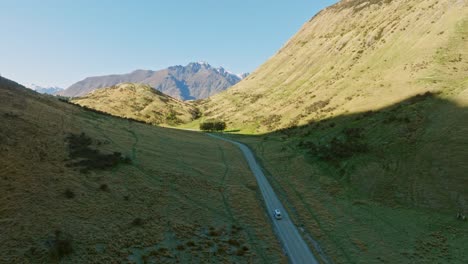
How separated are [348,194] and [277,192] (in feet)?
39.9

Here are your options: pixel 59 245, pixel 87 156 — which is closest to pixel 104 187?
pixel 87 156

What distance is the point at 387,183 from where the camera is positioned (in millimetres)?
53531

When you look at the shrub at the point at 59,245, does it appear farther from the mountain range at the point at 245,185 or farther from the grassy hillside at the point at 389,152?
the grassy hillside at the point at 389,152

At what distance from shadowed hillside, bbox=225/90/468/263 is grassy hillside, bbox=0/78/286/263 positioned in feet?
30.4

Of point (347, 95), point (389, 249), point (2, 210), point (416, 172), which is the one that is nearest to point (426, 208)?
point (416, 172)

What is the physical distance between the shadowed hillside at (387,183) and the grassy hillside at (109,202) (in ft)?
30.4

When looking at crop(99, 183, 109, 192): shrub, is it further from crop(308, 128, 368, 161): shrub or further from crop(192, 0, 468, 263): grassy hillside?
crop(308, 128, 368, 161): shrub

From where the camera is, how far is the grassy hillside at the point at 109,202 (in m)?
30.0

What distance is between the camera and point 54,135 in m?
53.4

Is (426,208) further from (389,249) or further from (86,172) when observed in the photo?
(86,172)

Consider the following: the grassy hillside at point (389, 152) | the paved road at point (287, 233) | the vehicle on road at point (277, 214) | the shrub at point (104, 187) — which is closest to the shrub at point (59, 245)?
the shrub at point (104, 187)

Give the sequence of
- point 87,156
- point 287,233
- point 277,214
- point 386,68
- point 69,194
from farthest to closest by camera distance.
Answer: point 386,68, point 87,156, point 277,214, point 287,233, point 69,194

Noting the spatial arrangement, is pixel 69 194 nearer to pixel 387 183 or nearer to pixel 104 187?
pixel 104 187

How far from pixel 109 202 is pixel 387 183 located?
145 ft
